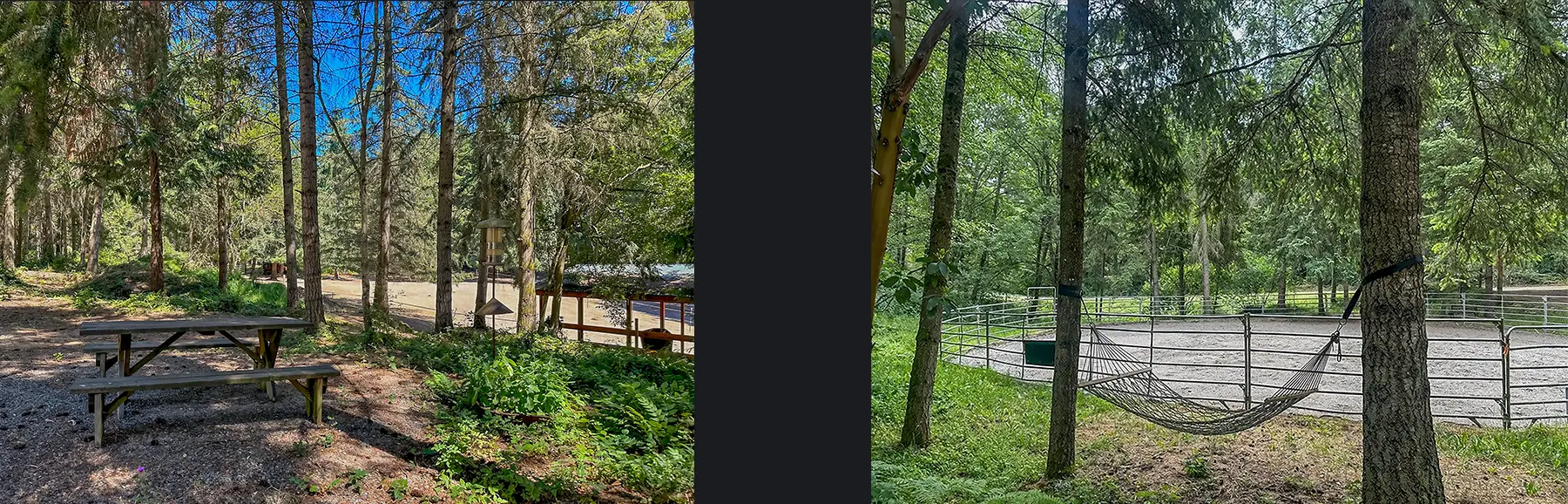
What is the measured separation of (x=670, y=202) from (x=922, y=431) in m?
1.21

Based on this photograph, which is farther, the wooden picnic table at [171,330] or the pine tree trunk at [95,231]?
the pine tree trunk at [95,231]

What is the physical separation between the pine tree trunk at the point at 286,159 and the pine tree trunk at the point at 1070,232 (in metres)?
2.30

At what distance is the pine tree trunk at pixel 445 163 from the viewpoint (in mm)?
2141

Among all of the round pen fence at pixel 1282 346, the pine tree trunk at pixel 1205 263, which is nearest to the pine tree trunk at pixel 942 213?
the round pen fence at pixel 1282 346

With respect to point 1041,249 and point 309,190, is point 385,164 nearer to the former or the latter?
point 309,190

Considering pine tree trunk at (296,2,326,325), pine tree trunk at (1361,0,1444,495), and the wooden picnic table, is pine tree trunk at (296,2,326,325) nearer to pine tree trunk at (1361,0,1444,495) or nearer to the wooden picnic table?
the wooden picnic table

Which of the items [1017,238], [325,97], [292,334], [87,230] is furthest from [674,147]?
[1017,238]

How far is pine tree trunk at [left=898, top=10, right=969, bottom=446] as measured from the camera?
8.38 ft

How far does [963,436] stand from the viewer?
116 inches

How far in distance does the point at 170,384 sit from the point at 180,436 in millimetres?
143

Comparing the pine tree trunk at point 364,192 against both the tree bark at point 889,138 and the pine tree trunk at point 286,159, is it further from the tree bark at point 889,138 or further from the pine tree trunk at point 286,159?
the tree bark at point 889,138

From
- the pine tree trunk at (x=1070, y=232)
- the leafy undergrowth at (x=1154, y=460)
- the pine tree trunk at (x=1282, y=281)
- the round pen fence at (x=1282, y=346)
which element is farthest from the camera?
the pine tree trunk at (x=1282, y=281)

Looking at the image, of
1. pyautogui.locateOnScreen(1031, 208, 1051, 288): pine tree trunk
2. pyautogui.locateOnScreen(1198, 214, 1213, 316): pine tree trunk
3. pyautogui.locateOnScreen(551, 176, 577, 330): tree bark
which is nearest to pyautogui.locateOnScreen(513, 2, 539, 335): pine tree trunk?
pyautogui.locateOnScreen(551, 176, 577, 330): tree bark

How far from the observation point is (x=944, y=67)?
119 inches
